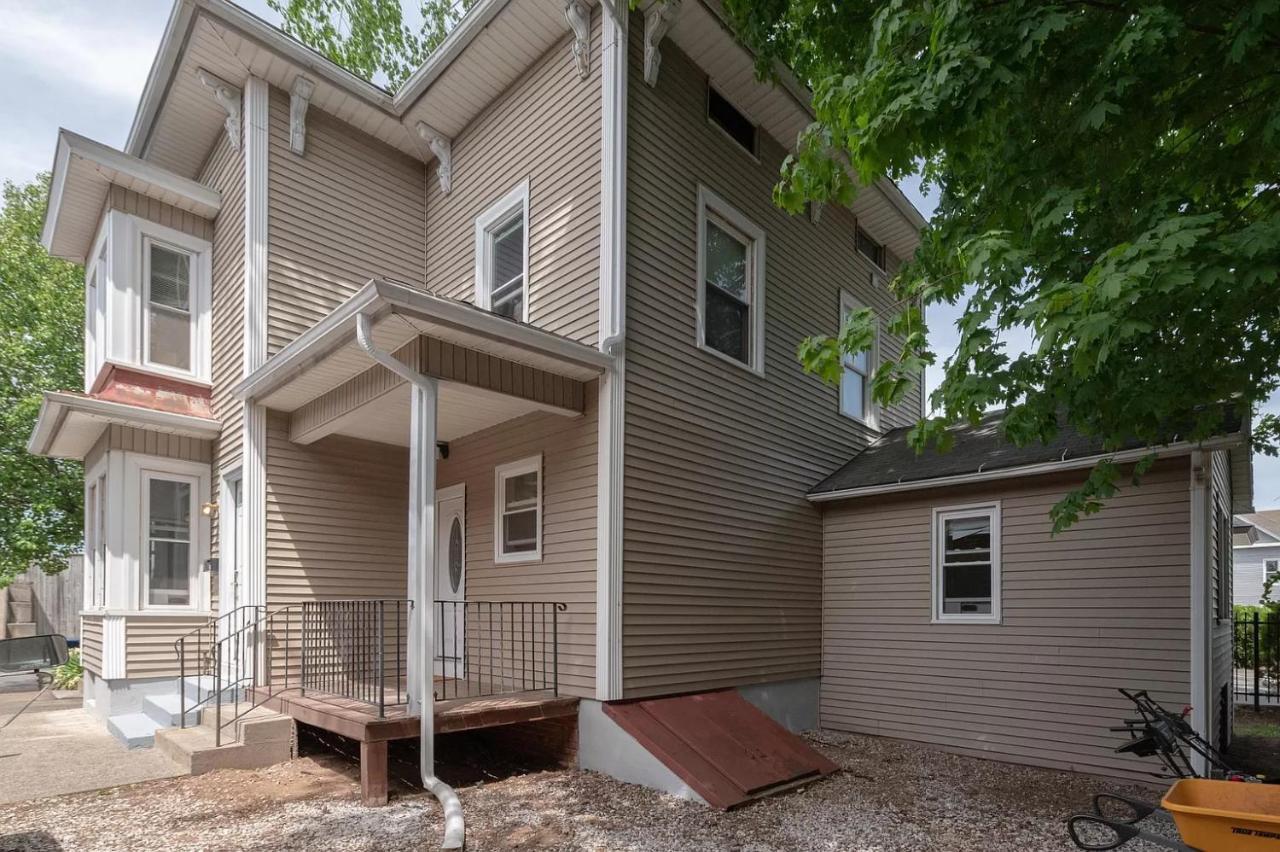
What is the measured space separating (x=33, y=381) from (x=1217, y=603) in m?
19.1

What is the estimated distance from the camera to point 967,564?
7.95 m

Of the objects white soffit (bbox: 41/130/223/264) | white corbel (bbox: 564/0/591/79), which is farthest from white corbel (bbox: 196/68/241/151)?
white corbel (bbox: 564/0/591/79)

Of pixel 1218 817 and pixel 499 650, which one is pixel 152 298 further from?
pixel 1218 817

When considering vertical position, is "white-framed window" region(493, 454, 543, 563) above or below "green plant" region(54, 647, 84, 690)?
above

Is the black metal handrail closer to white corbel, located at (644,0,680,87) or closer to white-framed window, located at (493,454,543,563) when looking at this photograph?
white-framed window, located at (493,454,543,563)

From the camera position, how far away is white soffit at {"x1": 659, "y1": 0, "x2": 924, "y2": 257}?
7.48m

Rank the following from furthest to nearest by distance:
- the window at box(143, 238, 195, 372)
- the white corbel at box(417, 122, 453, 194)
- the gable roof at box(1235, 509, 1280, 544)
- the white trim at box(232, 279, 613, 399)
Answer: the gable roof at box(1235, 509, 1280, 544) → the white corbel at box(417, 122, 453, 194) → the window at box(143, 238, 195, 372) → the white trim at box(232, 279, 613, 399)

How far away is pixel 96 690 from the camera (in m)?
8.41

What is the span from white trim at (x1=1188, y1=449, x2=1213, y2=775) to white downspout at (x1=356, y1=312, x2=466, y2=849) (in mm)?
6076

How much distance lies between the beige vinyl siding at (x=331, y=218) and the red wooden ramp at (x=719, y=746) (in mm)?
5258

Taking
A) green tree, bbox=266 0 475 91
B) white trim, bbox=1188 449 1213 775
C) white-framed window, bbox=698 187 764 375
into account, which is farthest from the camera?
green tree, bbox=266 0 475 91

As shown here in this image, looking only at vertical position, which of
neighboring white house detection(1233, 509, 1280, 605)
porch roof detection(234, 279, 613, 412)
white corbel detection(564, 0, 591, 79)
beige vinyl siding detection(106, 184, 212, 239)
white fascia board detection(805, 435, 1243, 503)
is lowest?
neighboring white house detection(1233, 509, 1280, 605)

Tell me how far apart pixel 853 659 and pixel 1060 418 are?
3.62 meters

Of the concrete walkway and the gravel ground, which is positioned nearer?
the gravel ground
